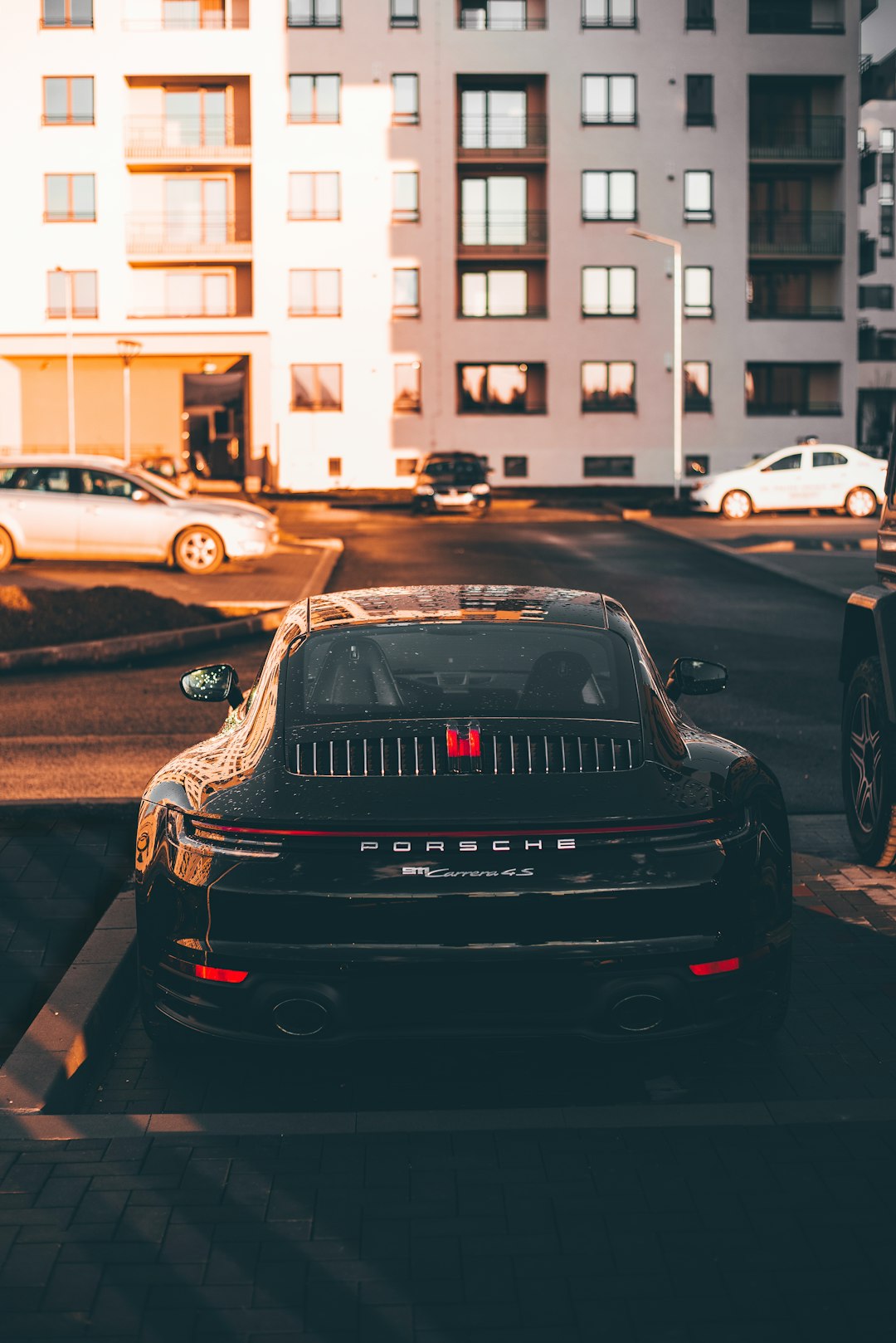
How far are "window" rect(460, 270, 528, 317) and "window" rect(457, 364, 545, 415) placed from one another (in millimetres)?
1755

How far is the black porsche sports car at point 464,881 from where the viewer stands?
174 inches

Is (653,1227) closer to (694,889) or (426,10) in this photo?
(694,889)

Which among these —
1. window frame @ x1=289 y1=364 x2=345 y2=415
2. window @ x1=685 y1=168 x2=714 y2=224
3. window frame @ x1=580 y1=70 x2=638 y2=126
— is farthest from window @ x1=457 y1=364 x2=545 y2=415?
window frame @ x1=580 y1=70 x2=638 y2=126

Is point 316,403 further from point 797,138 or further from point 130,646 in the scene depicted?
point 130,646

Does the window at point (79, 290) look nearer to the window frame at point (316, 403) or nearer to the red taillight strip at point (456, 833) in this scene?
the window frame at point (316, 403)

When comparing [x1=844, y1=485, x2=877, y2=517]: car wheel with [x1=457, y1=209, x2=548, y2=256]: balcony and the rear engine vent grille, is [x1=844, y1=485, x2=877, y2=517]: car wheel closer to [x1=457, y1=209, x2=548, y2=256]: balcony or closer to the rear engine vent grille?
[x1=457, y1=209, x2=548, y2=256]: balcony

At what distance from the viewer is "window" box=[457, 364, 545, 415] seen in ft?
184

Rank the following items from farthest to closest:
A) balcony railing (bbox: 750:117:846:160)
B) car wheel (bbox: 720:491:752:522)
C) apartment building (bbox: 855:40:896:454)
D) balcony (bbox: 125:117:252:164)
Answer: apartment building (bbox: 855:40:896:454)
balcony railing (bbox: 750:117:846:160)
balcony (bbox: 125:117:252:164)
car wheel (bbox: 720:491:752:522)

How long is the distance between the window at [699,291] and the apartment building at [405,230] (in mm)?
83

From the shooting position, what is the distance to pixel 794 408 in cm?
5738

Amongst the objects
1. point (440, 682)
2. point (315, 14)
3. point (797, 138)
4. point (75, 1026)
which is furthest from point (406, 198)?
point (75, 1026)

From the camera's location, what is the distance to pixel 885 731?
7.18 metres

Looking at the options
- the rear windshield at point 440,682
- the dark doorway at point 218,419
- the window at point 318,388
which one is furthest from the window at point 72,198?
the rear windshield at point 440,682

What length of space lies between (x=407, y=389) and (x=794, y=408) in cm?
1321
